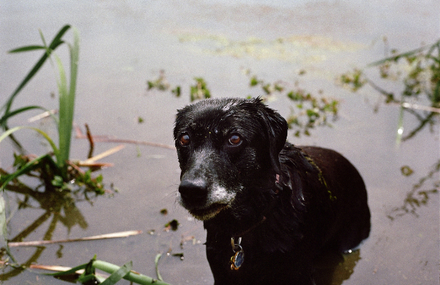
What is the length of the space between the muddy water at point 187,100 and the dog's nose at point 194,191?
1.06 m

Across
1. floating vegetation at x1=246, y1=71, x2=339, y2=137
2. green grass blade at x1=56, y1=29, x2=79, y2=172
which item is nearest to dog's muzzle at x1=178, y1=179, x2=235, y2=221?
green grass blade at x1=56, y1=29, x2=79, y2=172

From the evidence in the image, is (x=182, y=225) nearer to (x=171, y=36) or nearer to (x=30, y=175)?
(x=30, y=175)

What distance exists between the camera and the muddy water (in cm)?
304

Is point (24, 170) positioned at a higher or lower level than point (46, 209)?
higher

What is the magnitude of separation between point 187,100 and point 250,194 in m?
3.28

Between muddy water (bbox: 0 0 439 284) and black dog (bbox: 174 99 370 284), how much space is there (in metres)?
0.65

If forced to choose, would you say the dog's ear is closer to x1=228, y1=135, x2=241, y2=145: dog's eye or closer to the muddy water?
x1=228, y1=135, x2=241, y2=145: dog's eye

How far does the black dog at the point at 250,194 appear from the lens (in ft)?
6.89

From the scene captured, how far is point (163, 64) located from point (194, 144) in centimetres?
454

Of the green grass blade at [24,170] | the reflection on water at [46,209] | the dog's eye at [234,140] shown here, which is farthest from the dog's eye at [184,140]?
the green grass blade at [24,170]

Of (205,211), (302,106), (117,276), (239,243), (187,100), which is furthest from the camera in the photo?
(187,100)

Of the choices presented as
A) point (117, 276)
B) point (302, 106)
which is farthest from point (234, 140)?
point (302, 106)

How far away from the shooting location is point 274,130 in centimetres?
226

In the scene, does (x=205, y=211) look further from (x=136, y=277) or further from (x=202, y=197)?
(x=136, y=277)
